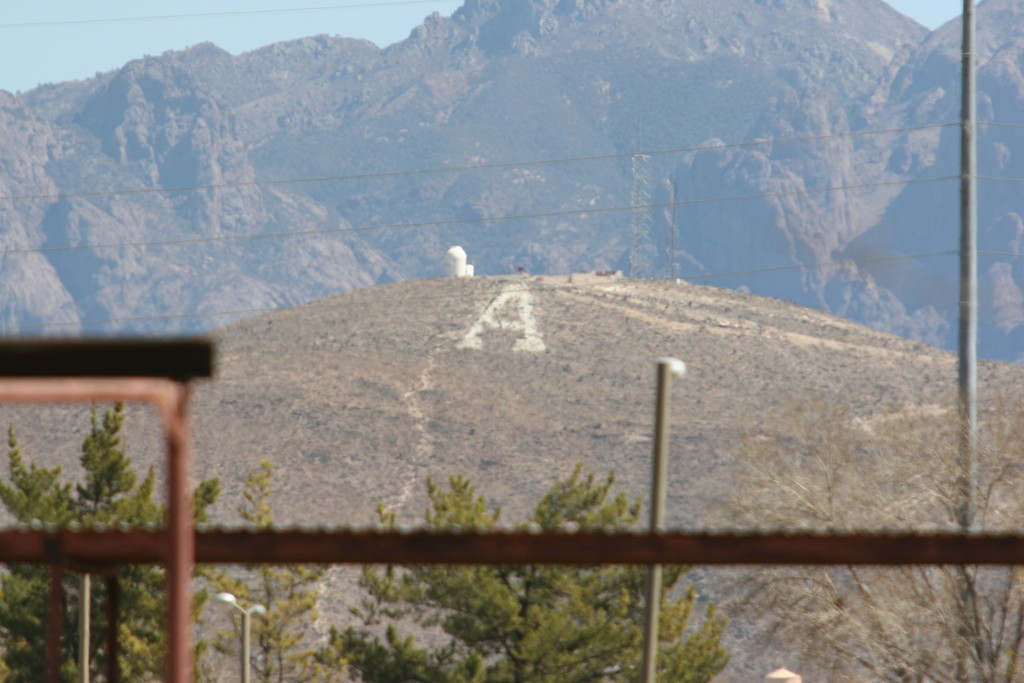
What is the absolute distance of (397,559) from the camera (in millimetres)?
5762

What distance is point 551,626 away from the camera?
30297mm

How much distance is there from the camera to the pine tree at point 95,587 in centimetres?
3247

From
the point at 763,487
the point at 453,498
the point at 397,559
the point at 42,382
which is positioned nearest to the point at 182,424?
the point at 42,382

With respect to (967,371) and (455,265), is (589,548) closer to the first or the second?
(967,371)

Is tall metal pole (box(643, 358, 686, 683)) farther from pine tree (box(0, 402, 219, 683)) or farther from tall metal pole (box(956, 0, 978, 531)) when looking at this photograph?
pine tree (box(0, 402, 219, 683))

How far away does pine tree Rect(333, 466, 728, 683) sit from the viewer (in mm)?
30734

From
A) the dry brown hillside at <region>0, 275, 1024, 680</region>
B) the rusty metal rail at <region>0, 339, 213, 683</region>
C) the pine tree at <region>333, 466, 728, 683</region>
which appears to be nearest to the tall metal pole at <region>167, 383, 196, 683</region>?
the rusty metal rail at <region>0, 339, 213, 683</region>

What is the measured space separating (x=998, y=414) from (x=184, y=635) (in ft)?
91.7

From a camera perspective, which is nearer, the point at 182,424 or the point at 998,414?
the point at 182,424

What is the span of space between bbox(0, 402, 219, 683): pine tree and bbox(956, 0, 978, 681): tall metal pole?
16338 mm

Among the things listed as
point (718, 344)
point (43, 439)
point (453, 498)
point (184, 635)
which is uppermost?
point (718, 344)

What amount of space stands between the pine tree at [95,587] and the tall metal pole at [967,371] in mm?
16338

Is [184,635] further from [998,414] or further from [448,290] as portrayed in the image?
[448,290]

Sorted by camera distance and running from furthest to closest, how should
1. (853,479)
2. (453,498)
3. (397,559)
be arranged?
(453,498), (853,479), (397,559)
